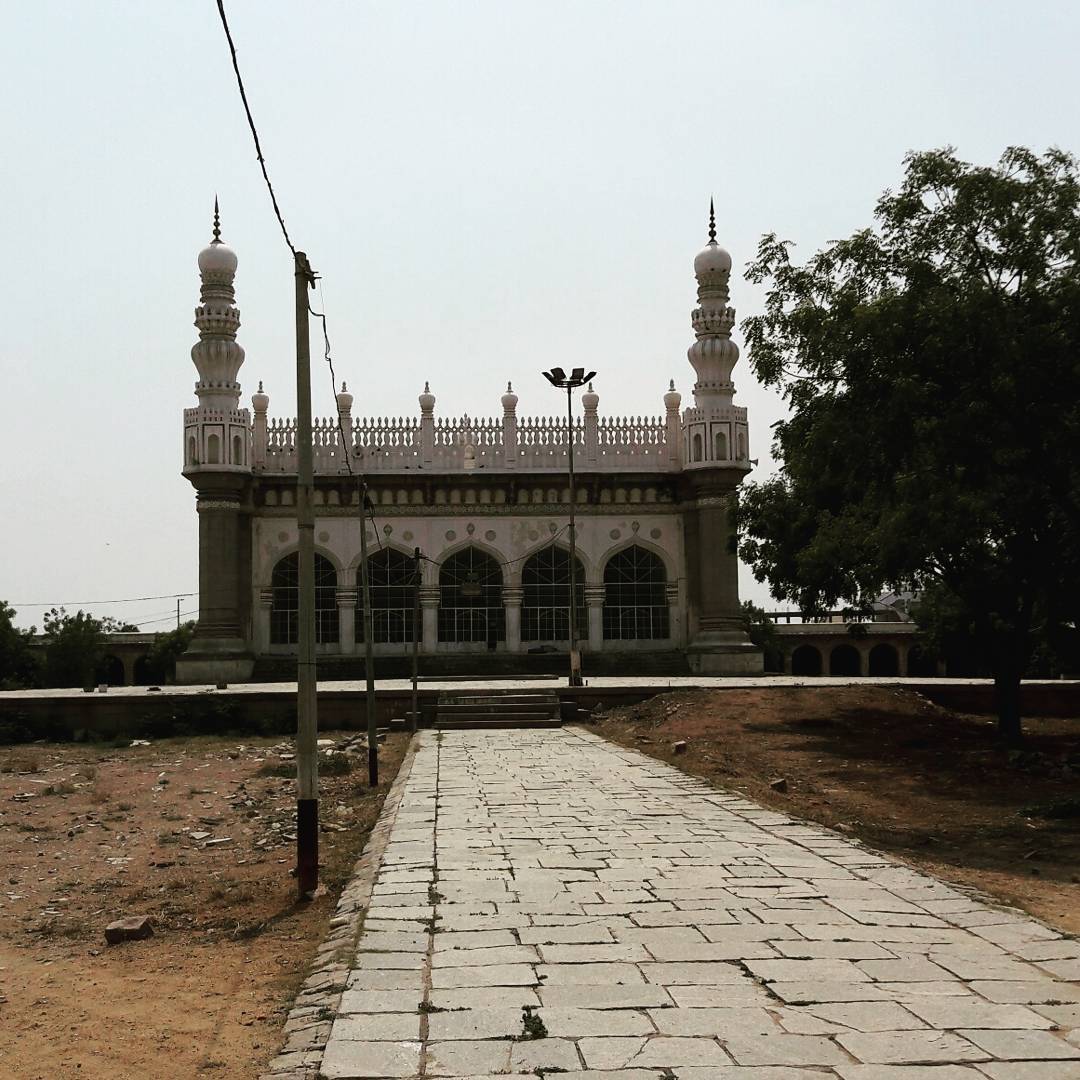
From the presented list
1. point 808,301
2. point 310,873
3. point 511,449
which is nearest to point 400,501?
point 511,449

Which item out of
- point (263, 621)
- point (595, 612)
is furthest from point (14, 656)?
point (595, 612)

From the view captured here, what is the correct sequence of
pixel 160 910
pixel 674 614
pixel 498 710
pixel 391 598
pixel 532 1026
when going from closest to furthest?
pixel 532 1026, pixel 160 910, pixel 498 710, pixel 391 598, pixel 674 614

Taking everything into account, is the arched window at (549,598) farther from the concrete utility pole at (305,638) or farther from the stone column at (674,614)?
the concrete utility pole at (305,638)

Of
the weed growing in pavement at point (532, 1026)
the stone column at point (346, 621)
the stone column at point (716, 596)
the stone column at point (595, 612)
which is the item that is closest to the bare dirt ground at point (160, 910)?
the weed growing in pavement at point (532, 1026)

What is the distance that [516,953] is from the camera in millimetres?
6070

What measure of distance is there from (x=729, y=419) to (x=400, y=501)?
308 inches

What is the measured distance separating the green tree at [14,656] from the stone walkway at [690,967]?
120 feet

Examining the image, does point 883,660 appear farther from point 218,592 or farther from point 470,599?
point 218,592

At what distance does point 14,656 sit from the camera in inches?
1700

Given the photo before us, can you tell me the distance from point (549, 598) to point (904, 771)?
15466 millimetres

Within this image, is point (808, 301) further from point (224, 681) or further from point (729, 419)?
point (224, 681)

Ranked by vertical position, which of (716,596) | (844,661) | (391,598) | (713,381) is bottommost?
(844,661)

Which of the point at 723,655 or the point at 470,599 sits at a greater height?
the point at 470,599

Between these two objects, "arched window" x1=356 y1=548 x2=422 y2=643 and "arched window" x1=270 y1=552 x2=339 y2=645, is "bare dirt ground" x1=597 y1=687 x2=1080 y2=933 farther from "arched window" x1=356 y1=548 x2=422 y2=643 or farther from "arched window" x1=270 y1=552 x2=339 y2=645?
"arched window" x1=270 y1=552 x2=339 y2=645
